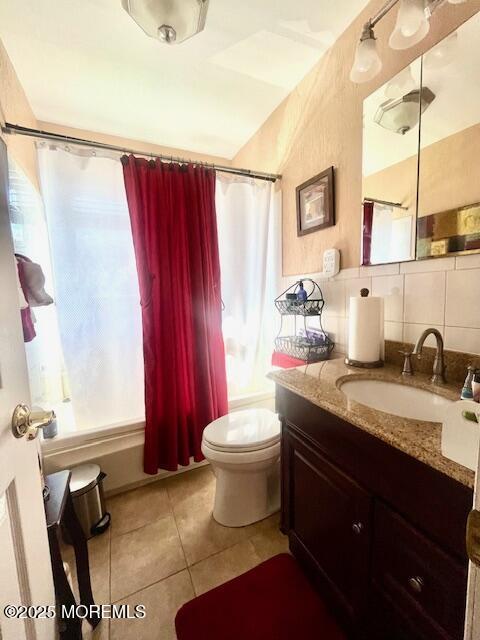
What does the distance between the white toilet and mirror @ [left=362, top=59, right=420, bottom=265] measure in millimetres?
974

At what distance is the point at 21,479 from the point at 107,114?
6.75 ft

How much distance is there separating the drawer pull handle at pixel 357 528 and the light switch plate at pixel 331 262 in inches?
41.2

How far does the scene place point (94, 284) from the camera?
1469 mm

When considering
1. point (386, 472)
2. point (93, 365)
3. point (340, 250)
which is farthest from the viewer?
point (93, 365)

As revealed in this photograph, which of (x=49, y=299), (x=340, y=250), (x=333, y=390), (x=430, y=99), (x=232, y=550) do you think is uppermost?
(x=430, y=99)

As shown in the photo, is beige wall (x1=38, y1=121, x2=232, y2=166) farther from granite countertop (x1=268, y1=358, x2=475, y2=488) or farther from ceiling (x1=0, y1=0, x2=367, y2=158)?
granite countertop (x1=268, y1=358, x2=475, y2=488)

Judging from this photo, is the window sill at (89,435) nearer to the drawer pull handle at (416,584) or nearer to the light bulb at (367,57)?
the drawer pull handle at (416,584)

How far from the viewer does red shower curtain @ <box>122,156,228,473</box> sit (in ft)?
4.88

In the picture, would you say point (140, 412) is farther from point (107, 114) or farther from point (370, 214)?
point (107, 114)

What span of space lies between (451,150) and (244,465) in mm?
1471

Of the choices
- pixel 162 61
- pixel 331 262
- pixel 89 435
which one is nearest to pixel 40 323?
pixel 89 435

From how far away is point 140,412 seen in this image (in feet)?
5.36

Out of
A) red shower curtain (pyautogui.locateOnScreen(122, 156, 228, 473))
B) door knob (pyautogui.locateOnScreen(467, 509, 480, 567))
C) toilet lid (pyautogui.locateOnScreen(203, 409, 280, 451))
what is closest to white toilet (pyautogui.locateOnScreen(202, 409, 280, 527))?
toilet lid (pyautogui.locateOnScreen(203, 409, 280, 451))

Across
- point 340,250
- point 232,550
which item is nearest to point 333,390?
point 340,250
